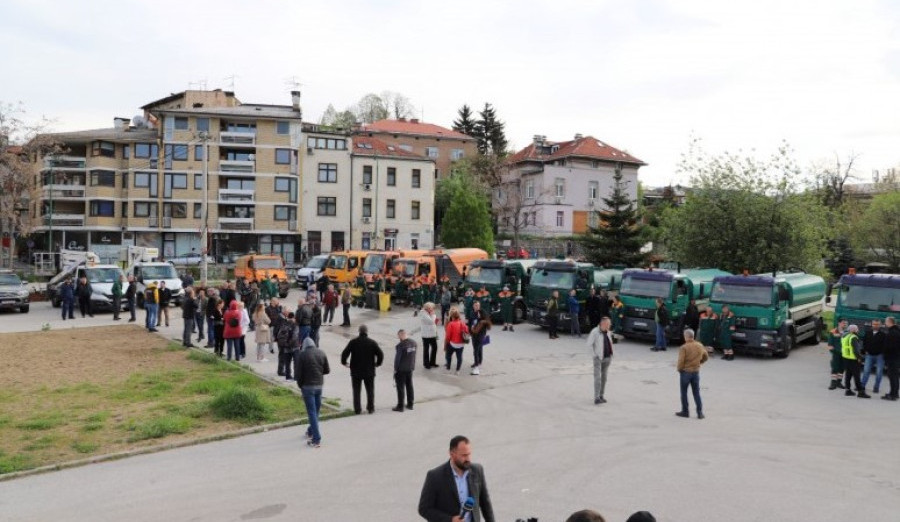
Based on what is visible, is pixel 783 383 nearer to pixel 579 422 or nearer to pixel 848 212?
pixel 579 422

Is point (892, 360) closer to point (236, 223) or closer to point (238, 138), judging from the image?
point (236, 223)

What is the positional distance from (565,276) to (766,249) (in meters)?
10.9

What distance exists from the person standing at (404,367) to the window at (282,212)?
1844 inches

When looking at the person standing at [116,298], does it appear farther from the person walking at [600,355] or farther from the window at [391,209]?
the window at [391,209]

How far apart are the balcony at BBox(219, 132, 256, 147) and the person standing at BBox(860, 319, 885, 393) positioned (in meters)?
49.6

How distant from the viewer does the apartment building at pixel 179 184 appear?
183ft

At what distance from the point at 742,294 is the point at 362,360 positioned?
1309cm

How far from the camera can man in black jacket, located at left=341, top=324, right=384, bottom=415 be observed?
13.0 m

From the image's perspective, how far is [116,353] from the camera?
→ 63.9ft

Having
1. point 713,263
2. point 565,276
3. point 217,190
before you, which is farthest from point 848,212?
point 217,190

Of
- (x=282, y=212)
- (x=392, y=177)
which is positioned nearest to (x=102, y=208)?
(x=282, y=212)

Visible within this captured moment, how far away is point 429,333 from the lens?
17.8 m

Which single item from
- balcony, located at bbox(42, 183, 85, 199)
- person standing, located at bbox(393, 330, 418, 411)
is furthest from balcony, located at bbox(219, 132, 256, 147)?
person standing, located at bbox(393, 330, 418, 411)

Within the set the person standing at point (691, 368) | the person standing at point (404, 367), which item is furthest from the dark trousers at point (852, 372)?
the person standing at point (404, 367)
